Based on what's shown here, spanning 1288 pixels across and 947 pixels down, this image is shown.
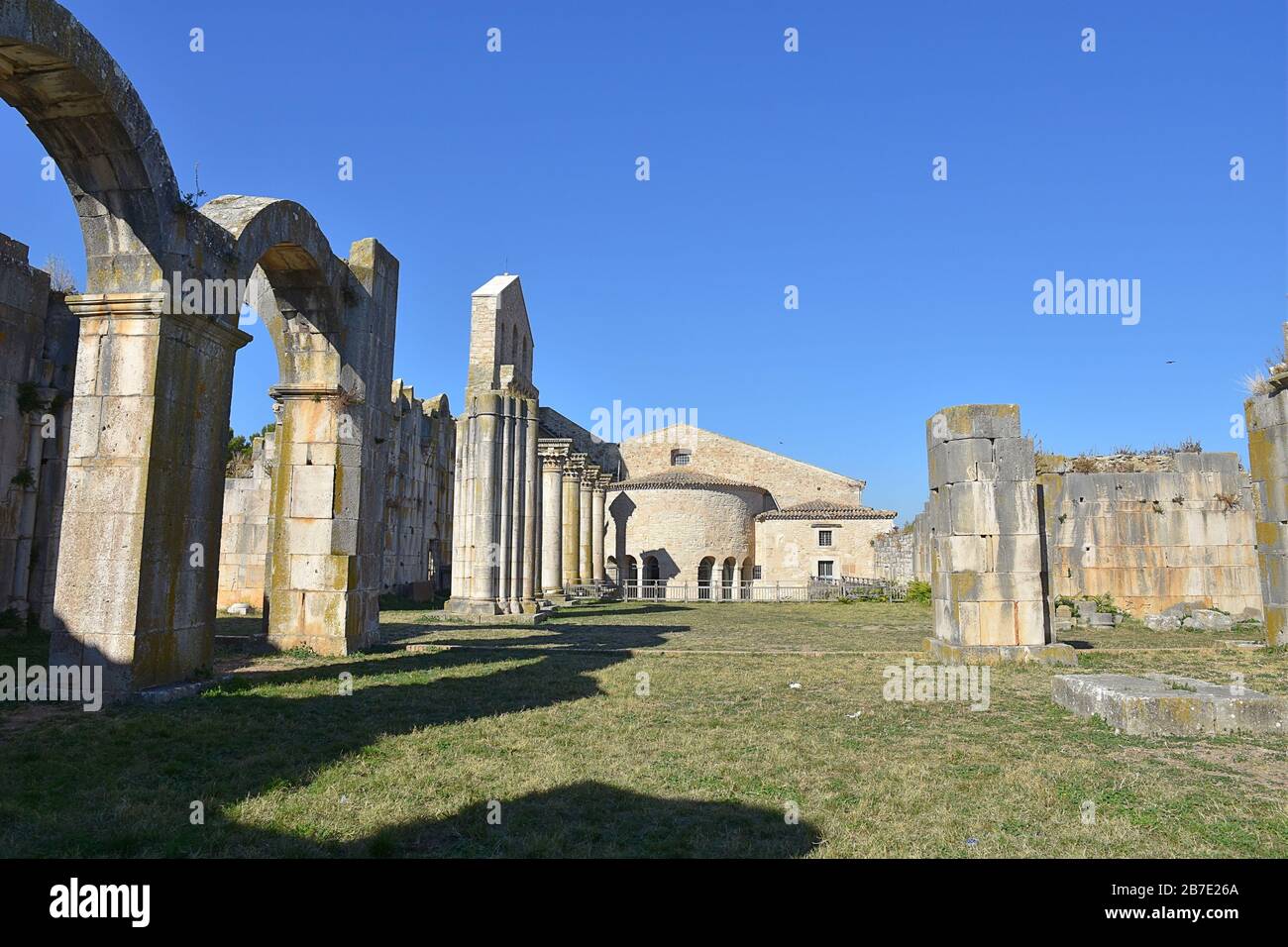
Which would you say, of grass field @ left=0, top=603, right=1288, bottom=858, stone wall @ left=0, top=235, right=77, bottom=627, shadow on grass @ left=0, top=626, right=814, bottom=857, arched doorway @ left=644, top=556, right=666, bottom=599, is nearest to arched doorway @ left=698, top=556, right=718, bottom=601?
arched doorway @ left=644, top=556, right=666, bottom=599

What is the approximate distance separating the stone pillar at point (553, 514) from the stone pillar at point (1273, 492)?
17699 mm

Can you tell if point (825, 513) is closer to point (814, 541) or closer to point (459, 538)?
point (814, 541)

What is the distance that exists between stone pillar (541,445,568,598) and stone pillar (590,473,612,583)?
568 centimetres

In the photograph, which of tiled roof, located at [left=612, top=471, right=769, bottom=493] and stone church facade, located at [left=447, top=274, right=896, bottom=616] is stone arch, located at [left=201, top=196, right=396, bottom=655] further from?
tiled roof, located at [left=612, top=471, right=769, bottom=493]

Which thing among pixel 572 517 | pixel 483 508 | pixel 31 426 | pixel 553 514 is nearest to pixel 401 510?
pixel 553 514

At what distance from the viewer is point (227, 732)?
5.65m

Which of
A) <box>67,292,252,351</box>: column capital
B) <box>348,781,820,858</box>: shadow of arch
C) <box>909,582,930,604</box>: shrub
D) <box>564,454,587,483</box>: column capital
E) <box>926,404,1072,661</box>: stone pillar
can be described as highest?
<box>564,454,587,483</box>: column capital

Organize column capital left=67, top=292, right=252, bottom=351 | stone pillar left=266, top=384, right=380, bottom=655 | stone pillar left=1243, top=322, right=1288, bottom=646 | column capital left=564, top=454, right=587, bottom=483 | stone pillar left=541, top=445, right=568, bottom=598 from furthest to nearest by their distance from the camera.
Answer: column capital left=564, top=454, right=587, bottom=483 → stone pillar left=541, top=445, right=568, bottom=598 → stone pillar left=1243, top=322, right=1288, bottom=646 → stone pillar left=266, top=384, right=380, bottom=655 → column capital left=67, top=292, right=252, bottom=351

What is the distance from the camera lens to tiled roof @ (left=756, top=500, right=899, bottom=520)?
4091 cm

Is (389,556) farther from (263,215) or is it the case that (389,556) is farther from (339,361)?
(263,215)

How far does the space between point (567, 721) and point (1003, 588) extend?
6.86 metres

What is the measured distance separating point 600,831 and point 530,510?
655 inches

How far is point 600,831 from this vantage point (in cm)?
384
